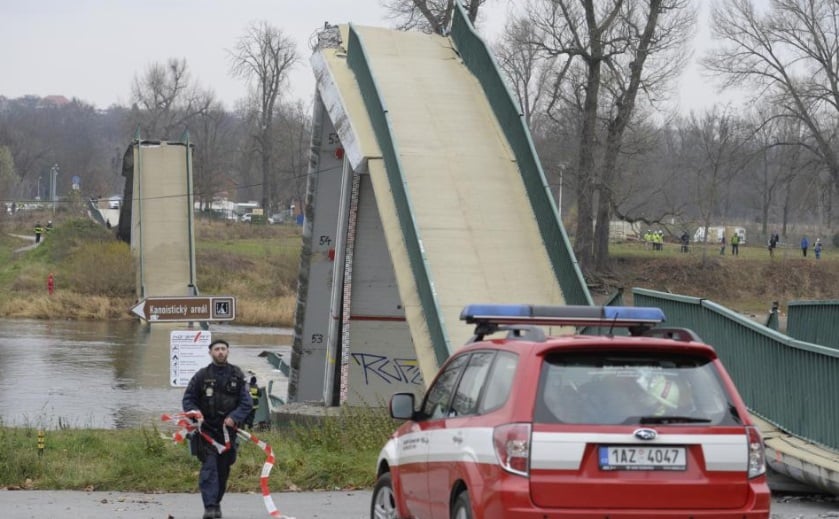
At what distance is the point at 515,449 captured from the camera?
21.5ft

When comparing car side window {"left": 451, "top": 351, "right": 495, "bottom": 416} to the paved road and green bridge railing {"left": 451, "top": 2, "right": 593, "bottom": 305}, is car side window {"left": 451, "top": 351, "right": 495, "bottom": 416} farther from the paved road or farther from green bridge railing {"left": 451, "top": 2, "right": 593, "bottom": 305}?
green bridge railing {"left": 451, "top": 2, "right": 593, "bottom": 305}

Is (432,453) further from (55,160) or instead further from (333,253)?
(55,160)

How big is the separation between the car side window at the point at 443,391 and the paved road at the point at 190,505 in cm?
316

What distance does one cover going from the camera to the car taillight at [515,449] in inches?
257

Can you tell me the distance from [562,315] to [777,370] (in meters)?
7.38

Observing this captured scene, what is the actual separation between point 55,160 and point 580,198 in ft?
393

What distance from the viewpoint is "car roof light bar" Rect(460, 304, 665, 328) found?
25.4 feet

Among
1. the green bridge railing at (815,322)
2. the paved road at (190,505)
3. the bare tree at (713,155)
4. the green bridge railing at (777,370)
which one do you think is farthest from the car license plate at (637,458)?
the bare tree at (713,155)

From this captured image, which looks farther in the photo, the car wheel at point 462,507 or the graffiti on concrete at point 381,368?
the graffiti on concrete at point 381,368

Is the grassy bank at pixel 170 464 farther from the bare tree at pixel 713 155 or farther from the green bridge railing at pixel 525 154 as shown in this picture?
the bare tree at pixel 713 155

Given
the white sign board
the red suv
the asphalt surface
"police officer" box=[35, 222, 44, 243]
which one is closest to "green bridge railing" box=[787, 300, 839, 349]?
the white sign board

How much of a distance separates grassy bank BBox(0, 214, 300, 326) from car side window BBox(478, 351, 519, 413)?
56418mm

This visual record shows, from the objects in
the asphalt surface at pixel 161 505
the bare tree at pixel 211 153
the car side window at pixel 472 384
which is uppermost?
the bare tree at pixel 211 153

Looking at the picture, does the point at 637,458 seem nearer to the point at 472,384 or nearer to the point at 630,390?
the point at 630,390
